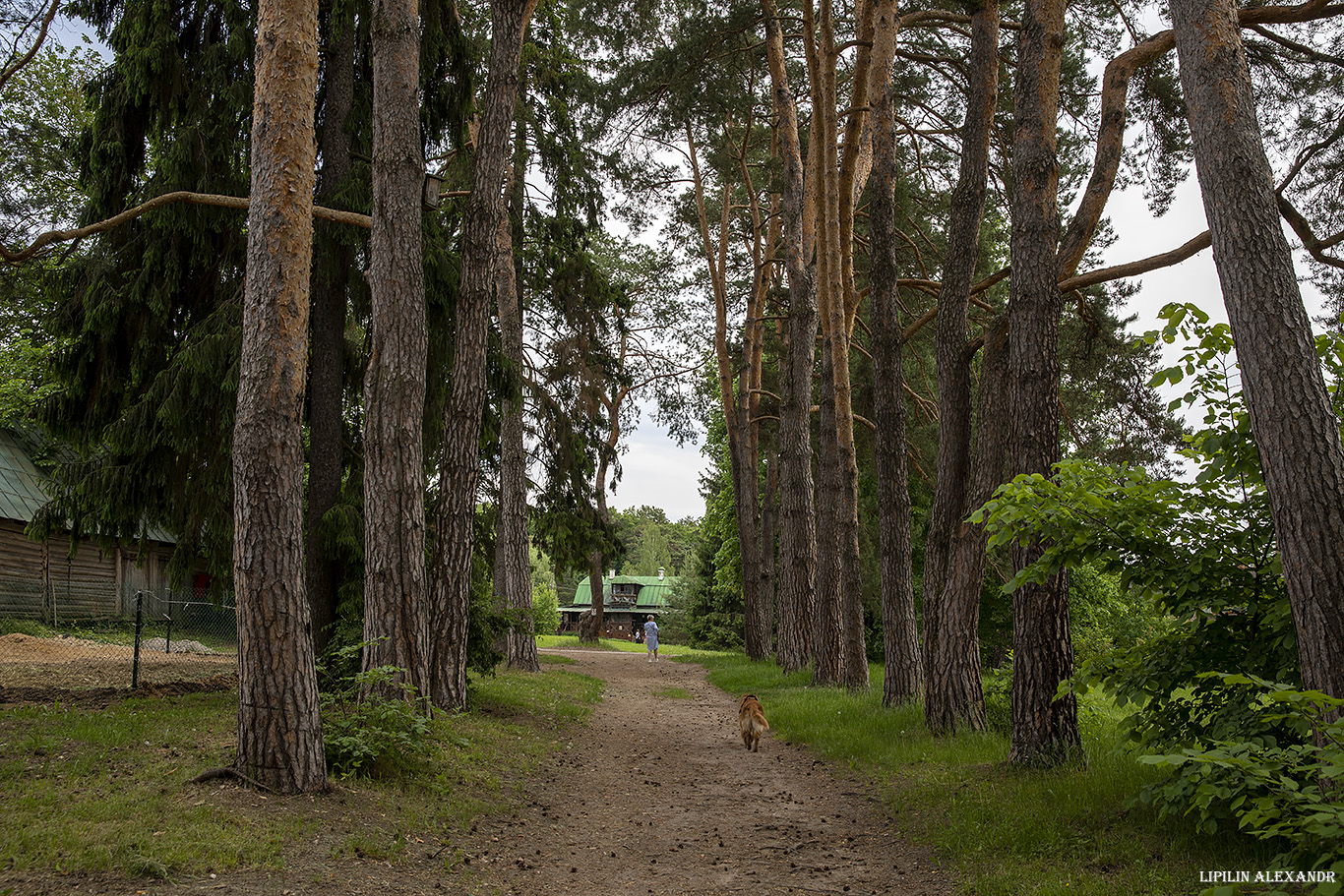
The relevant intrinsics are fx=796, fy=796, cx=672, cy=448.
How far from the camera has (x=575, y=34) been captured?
1441cm

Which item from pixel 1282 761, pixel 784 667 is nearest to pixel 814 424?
pixel 784 667

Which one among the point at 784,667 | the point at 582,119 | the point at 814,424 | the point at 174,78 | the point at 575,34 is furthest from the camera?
the point at 814,424

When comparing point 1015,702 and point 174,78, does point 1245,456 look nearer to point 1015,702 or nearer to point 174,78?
point 1015,702

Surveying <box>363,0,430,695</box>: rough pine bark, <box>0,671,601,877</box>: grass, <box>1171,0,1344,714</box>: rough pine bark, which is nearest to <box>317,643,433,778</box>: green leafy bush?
<box>0,671,601,877</box>: grass

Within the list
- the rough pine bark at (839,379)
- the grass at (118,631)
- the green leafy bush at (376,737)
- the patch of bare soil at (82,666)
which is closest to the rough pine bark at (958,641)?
the rough pine bark at (839,379)

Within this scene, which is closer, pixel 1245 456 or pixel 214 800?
pixel 1245 456

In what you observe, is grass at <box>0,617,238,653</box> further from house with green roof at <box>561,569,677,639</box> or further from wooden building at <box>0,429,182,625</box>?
house with green roof at <box>561,569,677,639</box>

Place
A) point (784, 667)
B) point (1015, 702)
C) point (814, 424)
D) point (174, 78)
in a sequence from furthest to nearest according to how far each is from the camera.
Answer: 1. point (814, 424)
2. point (784, 667)
3. point (174, 78)
4. point (1015, 702)

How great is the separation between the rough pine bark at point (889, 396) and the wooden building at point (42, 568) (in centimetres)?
1653

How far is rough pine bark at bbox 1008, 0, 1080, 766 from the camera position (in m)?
6.30

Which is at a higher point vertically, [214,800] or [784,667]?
[214,800]

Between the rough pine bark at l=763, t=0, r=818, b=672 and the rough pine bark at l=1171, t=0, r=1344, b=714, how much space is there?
1091 cm

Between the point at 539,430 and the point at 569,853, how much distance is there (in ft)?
43.3

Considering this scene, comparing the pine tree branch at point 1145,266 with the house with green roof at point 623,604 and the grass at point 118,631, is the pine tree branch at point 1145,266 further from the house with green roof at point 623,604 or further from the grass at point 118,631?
the house with green roof at point 623,604
